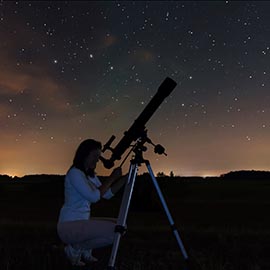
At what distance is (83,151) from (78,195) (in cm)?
50

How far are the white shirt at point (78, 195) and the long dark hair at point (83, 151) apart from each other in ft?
0.35

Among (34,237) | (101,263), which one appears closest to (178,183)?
(34,237)

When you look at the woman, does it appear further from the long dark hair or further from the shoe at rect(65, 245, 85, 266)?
the shoe at rect(65, 245, 85, 266)

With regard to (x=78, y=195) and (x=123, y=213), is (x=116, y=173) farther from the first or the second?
(x=78, y=195)

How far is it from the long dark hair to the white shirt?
11 centimetres

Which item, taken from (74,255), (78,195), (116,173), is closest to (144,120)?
(116,173)

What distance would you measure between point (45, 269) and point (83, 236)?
0.82m

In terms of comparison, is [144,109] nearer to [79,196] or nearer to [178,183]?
[79,196]

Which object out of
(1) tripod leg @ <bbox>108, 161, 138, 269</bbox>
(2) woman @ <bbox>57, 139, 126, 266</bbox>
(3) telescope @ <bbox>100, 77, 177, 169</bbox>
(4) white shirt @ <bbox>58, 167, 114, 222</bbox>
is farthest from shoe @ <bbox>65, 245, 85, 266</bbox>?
(3) telescope @ <bbox>100, 77, 177, 169</bbox>

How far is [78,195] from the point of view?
15.1 feet

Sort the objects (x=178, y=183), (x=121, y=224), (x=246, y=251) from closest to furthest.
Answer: (x=121, y=224)
(x=246, y=251)
(x=178, y=183)

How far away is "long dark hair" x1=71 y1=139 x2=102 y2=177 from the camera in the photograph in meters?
4.55

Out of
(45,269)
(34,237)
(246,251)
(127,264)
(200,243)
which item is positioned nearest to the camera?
(45,269)

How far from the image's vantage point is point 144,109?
12.7ft
